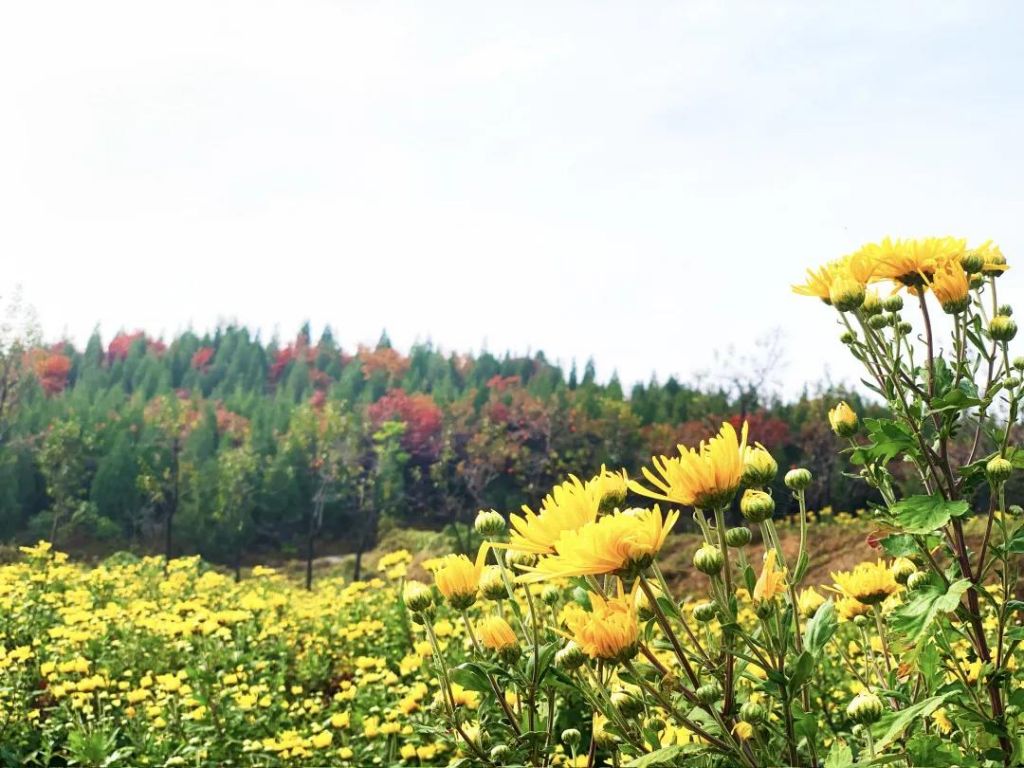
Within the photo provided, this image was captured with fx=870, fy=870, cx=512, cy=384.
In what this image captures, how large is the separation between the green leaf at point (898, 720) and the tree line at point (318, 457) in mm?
24863

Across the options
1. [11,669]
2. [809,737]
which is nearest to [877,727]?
[809,737]

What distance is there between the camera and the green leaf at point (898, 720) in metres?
1.28

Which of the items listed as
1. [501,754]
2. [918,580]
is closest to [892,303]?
[918,580]

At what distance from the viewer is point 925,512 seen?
150cm

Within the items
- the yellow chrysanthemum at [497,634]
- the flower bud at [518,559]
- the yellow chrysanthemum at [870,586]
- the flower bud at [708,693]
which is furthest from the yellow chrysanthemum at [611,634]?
the yellow chrysanthemum at [870,586]

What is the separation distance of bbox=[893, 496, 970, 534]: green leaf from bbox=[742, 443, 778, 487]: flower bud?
28cm

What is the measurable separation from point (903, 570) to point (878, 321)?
0.54 m

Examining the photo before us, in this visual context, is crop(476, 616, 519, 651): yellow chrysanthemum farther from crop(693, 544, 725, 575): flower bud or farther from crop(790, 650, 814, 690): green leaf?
crop(790, 650, 814, 690): green leaf

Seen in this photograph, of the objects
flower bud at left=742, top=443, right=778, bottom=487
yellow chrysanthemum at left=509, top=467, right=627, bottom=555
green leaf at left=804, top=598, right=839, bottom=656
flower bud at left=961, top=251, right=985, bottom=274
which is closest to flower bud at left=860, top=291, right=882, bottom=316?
flower bud at left=961, top=251, right=985, bottom=274

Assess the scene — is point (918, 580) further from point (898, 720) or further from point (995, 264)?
point (995, 264)

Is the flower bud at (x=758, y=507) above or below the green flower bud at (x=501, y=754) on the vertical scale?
above

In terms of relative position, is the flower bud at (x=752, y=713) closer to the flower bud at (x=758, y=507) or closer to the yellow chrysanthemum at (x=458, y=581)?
the flower bud at (x=758, y=507)

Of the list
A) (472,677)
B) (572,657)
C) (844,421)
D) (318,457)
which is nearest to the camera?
(572,657)

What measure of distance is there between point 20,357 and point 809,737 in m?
25.7
